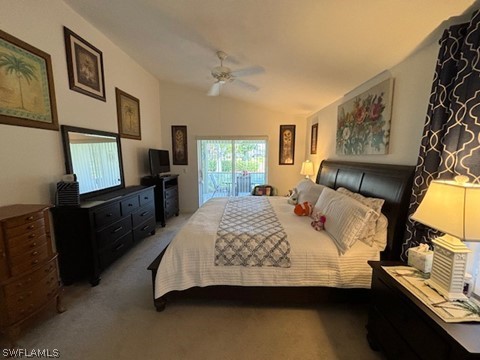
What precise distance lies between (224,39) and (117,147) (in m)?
2.33

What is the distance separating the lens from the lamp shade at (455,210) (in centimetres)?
107

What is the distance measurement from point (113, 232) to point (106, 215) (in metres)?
0.27

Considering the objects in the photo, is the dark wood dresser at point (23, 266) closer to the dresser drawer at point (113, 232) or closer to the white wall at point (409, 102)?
the dresser drawer at point (113, 232)

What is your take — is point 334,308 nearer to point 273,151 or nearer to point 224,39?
point 224,39

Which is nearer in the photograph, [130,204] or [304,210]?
[304,210]

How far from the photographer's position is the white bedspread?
1.92 metres

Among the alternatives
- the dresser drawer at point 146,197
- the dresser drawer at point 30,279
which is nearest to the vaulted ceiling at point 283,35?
the dresser drawer at point 146,197

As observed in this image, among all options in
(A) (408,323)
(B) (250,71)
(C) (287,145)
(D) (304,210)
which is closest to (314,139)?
(C) (287,145)

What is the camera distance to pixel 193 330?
Answer: 6.03 feet

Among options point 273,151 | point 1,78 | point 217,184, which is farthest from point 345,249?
point 217,184

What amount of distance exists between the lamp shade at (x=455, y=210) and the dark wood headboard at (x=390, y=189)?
2.11 ft

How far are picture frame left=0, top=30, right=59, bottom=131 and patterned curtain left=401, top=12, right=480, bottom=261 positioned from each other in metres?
3.46

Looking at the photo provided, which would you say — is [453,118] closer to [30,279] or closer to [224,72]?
[224,72]

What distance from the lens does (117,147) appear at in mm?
3512
